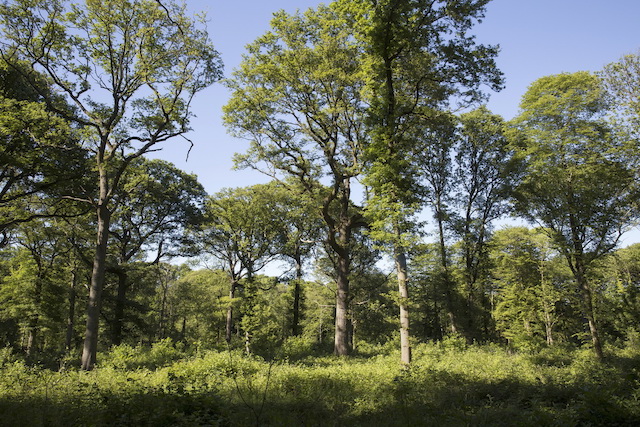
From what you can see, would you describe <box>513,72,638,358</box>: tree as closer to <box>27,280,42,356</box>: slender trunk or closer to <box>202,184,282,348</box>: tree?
<box>202,184,282,348</box>: tree

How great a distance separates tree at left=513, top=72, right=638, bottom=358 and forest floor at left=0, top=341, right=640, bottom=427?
711cm

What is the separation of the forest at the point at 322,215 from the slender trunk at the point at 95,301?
3.3 inches

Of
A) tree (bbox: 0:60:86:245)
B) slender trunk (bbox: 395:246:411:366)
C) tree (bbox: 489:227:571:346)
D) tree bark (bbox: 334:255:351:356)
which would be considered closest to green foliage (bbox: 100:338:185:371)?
tree (bbox: 0:60:86:245)


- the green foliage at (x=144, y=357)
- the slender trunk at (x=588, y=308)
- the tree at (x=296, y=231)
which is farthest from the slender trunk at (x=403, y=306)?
the tree at (x=296, y=231)

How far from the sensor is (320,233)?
29391 millimetres

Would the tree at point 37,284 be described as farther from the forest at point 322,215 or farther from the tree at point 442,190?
the tree at point 442,190

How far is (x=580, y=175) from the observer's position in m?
18.7

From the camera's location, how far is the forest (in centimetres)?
885

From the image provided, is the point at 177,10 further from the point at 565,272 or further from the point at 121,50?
the point at 565,272

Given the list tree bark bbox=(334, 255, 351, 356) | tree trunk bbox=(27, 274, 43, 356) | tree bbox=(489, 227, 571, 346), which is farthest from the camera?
tree trunk bbox=(27, 274, 43, 356)

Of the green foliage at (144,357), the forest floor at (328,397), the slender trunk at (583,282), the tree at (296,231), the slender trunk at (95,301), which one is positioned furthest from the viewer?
the tree at (296,231)

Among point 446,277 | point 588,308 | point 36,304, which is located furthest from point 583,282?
point 36,304

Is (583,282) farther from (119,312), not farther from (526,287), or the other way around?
(119,312)

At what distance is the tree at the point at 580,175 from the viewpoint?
17938mm
